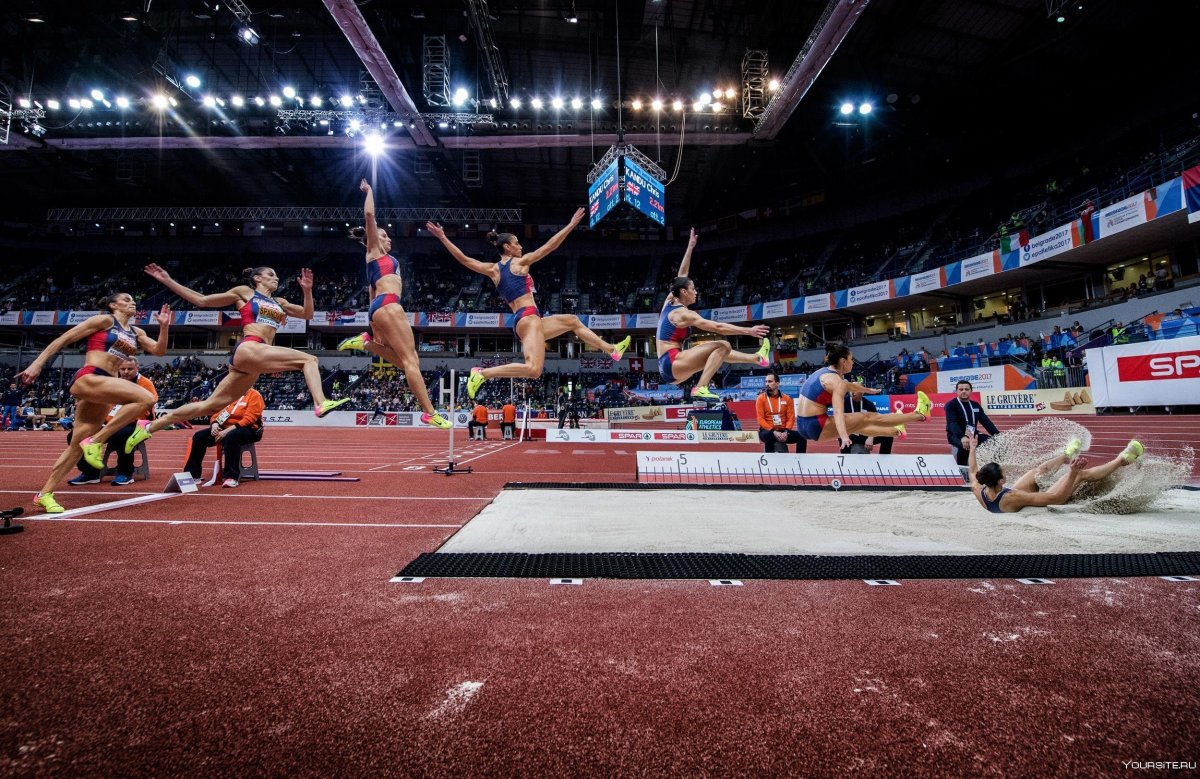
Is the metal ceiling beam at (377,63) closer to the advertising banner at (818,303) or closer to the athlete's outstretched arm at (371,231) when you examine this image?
the athlete's outstretched arm at (371,231)

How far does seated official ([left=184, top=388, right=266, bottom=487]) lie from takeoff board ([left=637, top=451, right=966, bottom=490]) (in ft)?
19.8

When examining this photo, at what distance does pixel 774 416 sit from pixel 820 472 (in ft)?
6.33

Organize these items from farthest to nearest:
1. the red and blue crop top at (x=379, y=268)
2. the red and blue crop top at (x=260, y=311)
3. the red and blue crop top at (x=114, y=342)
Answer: the red and blue crop top at (x=114, y=342) → the red and blue crop top at (x=260, y=311) → the red and blue crop top at (x=379, y=268)

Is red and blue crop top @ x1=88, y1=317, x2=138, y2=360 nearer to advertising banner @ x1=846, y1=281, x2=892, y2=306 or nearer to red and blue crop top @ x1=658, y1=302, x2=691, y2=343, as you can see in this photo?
red and blue crop top @ x1=658, y1=302, x2=691, y2=343

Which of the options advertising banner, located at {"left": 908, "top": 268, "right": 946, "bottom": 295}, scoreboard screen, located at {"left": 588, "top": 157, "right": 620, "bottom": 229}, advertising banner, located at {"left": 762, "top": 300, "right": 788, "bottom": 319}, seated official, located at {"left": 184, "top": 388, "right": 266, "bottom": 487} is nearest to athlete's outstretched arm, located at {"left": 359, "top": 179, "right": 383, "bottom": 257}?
seated official, located at {"left": 184, "top": 388, "right": 266, "bottom": 487}

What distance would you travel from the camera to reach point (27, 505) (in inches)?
219

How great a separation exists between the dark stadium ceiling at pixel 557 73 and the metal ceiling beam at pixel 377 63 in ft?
0.26

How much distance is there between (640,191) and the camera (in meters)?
17.0

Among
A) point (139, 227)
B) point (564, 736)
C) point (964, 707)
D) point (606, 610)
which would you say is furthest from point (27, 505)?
point (139, 227)

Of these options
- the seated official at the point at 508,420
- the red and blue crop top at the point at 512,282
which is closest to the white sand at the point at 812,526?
the red and blue crop top at the point at 512,282

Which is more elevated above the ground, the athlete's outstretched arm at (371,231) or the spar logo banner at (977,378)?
the athlete's outstretched arm at (371,231)

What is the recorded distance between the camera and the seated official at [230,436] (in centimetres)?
706

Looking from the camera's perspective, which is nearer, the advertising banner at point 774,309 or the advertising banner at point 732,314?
the advertising banner at point 774,309

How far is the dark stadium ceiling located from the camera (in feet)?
59.1
